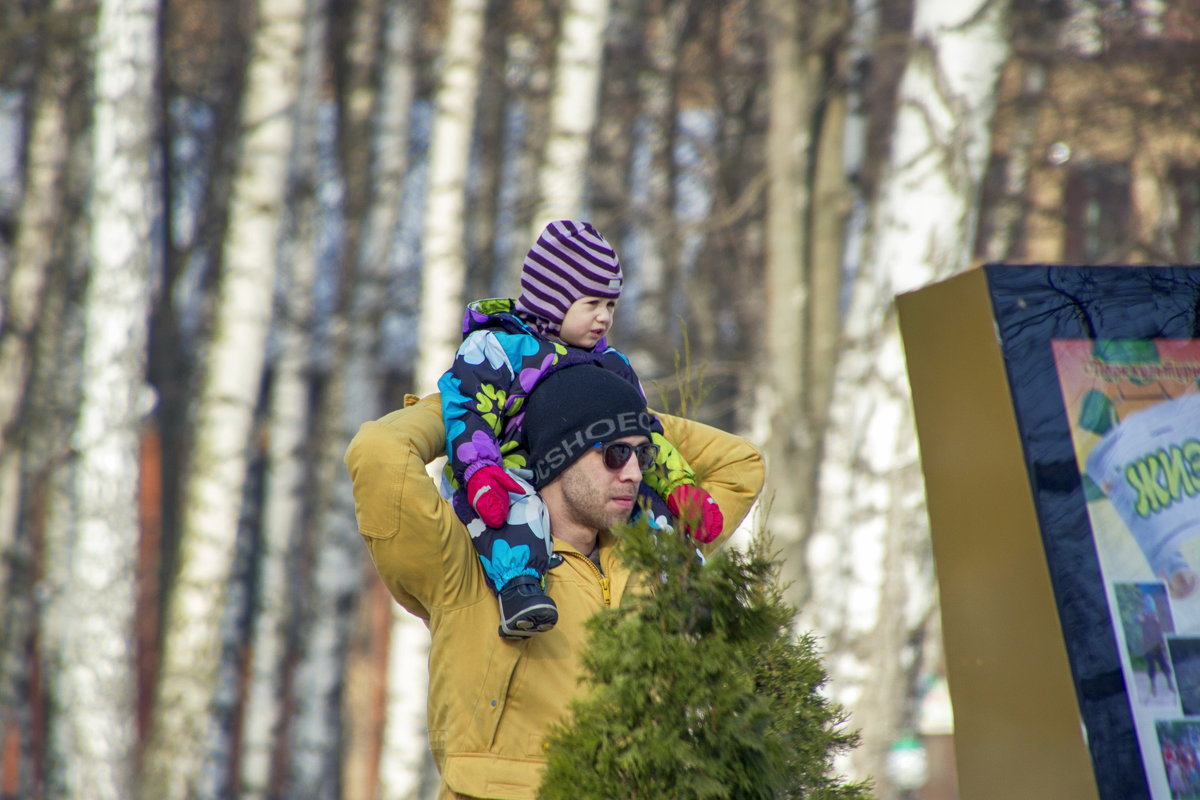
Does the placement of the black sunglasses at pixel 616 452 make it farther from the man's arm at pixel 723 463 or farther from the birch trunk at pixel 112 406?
the birch trunk at pixel 112 406

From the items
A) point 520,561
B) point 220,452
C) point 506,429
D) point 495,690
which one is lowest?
→ point 495,690

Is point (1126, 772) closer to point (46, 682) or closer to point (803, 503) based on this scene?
point (803, 503)

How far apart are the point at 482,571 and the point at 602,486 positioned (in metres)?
0.29

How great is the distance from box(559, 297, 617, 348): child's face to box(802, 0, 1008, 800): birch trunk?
10.1 ft

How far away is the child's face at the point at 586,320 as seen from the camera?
2.91 m

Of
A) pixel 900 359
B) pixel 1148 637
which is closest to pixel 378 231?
pixel 900 359

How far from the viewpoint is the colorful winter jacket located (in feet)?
8.75

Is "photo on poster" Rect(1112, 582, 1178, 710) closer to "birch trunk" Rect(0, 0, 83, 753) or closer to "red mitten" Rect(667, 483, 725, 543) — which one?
"red mitten" Rect(667, 483, 725, 543)

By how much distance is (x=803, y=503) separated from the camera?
784 centimetres

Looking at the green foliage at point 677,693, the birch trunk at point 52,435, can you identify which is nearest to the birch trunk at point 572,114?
the birch trunk at point 52,435

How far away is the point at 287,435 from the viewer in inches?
351

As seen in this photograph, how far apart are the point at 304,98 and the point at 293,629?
18.9 ft

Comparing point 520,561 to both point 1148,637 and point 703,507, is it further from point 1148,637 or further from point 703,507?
point 1148,637

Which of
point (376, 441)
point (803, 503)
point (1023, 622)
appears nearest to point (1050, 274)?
point (1023, 622)
